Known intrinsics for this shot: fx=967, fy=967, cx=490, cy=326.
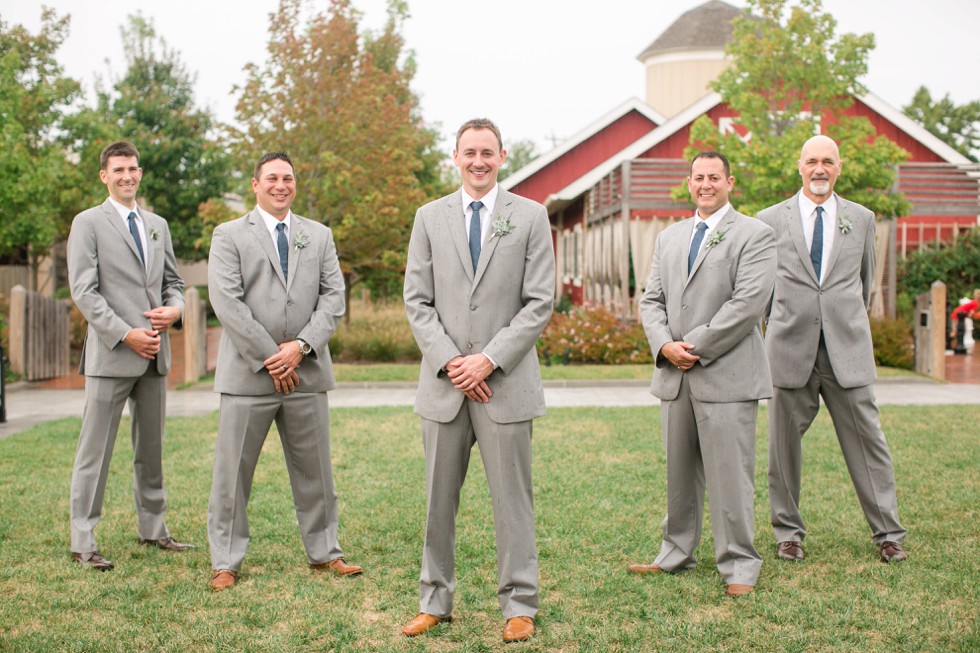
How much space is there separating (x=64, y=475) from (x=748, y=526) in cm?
622

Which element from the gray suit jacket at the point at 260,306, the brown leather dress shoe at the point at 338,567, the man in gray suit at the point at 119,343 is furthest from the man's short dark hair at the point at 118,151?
the brown leather dress shoe at the point at 338,567

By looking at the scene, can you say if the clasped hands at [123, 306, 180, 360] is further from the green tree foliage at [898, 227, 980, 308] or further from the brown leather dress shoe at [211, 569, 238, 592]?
the green tree foliage at [898, 227, 980, 308]

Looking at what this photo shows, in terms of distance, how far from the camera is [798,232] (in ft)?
20.4

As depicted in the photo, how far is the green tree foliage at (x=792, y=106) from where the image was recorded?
19.3 metres

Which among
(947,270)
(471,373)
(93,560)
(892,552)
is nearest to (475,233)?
(471,373)

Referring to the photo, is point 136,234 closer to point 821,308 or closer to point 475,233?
point 475,233

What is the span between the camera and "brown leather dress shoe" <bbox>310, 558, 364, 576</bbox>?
5.80 m

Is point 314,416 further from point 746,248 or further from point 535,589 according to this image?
point 746,248

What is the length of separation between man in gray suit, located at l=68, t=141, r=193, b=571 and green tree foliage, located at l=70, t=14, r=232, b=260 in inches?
1025

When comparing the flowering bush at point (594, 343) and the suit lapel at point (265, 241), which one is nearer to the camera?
the suit lapel at point (265, 241)

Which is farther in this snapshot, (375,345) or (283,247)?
(375,345)

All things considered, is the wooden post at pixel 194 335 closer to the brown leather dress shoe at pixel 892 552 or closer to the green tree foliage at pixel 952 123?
the brown leather dress shoe at pixel 892 552

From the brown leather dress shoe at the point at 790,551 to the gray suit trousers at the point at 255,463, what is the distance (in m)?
2.77

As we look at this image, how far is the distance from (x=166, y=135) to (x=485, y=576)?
3079 cm
